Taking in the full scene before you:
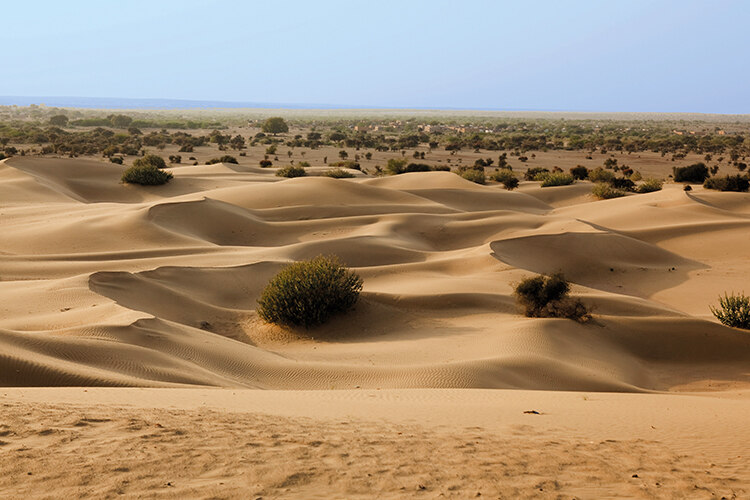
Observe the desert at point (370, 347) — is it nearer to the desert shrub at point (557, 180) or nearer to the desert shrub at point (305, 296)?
the desert shrub at point (305, 296)

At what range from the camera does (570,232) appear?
21484 millimetres

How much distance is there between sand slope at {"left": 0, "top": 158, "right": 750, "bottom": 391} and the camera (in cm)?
1045

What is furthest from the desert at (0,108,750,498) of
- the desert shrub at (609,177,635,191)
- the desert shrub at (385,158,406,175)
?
the desert shrub at (385,158,406,175)

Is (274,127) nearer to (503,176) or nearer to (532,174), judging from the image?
(532,174)

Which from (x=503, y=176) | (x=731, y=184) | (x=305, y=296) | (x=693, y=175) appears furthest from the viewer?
(x=693, y=175)

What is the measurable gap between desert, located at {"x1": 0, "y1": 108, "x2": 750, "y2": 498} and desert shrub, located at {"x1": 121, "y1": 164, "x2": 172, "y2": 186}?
400 mm

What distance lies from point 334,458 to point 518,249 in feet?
49.1

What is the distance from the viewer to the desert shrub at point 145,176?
96.6 feet

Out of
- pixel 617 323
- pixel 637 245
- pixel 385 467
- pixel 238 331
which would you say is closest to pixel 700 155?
pixel 637 245

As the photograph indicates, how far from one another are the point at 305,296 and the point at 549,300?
4497 millimetres

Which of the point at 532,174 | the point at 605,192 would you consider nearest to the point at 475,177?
the point at 532,174

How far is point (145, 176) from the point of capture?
1161 inches

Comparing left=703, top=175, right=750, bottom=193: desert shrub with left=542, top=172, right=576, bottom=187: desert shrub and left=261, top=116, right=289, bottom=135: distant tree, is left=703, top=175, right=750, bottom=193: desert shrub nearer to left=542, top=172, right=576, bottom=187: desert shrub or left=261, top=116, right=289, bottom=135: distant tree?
left=542, top=172, right=576, bottom=187: desert shrub

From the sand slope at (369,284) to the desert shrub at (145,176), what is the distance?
0.61m
